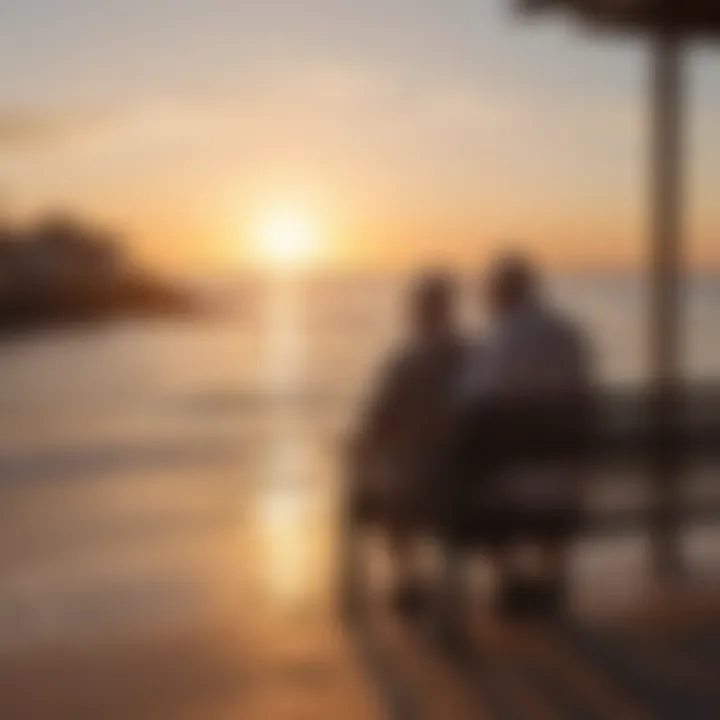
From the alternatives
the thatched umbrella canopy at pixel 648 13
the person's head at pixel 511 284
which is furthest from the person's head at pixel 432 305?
the thatched umbrella canopy at pixel 648 13

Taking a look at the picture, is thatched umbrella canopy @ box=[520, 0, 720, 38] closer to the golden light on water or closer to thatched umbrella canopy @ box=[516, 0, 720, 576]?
thatched umbrella canopy @ box=[516, 0, 720, 576]

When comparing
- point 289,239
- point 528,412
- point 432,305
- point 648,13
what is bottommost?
point 528,412

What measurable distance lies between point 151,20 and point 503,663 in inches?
86.2

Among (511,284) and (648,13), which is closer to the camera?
(511,284)

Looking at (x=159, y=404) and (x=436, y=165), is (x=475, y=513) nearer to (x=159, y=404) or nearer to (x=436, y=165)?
(x=436, y=165)

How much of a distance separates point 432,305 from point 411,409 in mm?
277

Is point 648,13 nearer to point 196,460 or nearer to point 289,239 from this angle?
point 289,239

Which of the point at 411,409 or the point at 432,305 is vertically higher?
the point at 432,305

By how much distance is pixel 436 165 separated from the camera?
4.49m

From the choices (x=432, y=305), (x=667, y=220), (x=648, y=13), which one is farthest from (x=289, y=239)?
(x=648, y=13)

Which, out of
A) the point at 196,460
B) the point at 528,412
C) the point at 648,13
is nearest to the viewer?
the point at 528,412

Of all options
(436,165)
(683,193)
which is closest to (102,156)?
(436,165)

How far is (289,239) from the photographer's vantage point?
14.4ft

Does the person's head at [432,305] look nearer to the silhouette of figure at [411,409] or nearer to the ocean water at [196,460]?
the silhouette of figure at [411,409]
